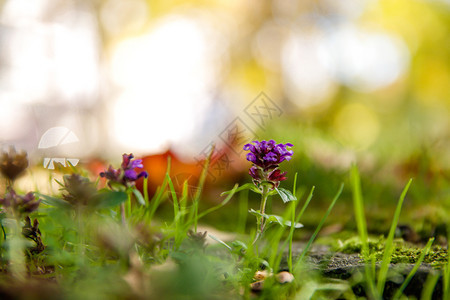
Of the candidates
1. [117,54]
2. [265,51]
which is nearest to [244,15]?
[265,51]

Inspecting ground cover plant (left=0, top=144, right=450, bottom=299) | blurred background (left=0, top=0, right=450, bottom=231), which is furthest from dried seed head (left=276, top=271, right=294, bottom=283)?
blurred background (left=0, top=0, right=450, bottom=231)

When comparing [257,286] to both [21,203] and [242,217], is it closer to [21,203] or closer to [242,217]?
[21,203]

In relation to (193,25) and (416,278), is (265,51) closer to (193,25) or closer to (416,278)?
(193,25)

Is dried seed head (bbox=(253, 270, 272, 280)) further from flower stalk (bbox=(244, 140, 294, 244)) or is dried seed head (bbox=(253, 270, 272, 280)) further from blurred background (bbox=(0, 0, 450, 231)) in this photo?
blurred background (bbox=(0, 0, 450, 231))

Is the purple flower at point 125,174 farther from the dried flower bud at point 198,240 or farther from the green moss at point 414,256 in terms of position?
the green moss at point 414,256

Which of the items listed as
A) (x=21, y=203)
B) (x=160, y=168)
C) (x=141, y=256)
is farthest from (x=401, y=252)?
(x=160, y=168)

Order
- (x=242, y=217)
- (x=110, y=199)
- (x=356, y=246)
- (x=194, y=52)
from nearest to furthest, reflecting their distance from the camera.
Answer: (x=110, y=199)
(x=356, y=246)
(x=242, y=217)
(x=194, y=52)

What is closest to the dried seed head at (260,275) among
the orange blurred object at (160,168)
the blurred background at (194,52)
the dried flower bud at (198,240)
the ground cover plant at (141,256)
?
the ground cover plant at (141,256)
